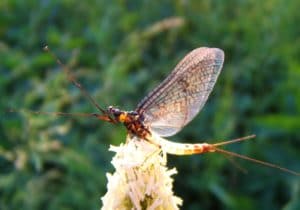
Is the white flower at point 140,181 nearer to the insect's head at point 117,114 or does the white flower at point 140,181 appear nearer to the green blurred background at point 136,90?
the insect's head at point 117,114

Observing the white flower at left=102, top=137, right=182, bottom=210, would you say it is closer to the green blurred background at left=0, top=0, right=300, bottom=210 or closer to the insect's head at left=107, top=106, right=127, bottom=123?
the insect's head at left=107, top=106, right=127, bottom=123

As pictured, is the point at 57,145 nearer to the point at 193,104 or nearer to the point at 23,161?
the point at 23,161

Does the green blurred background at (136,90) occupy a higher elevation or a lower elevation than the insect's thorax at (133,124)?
higher

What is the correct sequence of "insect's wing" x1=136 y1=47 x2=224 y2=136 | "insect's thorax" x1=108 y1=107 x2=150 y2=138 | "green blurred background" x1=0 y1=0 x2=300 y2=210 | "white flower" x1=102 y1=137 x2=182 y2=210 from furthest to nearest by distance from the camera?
"green blurred background" x1=0 y1=0 x2=300 y2=210 → "insect's wing" x1=136 y1=47 x2=224 y2=136 → "insect's thorax" x1=108 y1=107 x2=150 y2=138 → "white flower" x1=102 y1=137 x2=182 y2=210

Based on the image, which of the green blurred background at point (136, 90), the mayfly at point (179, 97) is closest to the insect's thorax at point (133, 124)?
the mayfly at point (179, 97)

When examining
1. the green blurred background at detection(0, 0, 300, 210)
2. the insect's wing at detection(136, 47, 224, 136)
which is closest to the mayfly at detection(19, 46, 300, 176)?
the insect's wing at detection(136, 47, 224, 136)

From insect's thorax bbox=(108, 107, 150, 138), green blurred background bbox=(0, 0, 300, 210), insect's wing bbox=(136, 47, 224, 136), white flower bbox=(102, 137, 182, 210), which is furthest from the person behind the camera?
green blurred background bbox=(0, 0, 300, 210)

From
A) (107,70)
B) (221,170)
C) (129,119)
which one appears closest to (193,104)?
(129,119)
